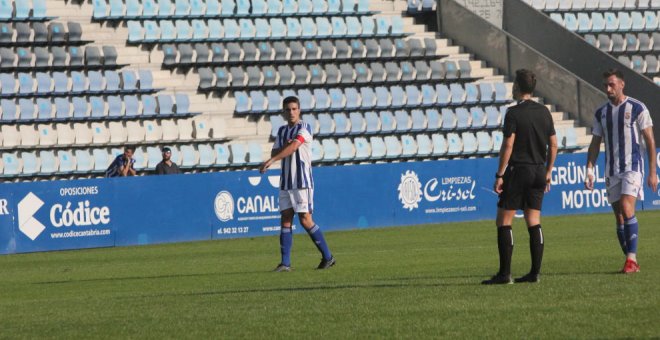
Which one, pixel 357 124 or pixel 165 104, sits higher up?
pixel 165 104

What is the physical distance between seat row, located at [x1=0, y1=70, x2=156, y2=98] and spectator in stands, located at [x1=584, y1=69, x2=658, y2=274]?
57.3 ft

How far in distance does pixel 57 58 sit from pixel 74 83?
915mm

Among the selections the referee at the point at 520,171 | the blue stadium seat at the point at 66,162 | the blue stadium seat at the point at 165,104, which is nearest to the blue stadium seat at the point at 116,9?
the blue stadium seat at the point at 165,104

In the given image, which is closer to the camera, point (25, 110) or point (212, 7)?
point (25, 110)

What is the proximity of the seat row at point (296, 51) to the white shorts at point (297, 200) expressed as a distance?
1587 centimetres

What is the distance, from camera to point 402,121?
3161cm

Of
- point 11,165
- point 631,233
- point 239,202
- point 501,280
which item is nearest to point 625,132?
point 631,233

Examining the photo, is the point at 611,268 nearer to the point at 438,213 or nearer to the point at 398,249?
the point at 398,249

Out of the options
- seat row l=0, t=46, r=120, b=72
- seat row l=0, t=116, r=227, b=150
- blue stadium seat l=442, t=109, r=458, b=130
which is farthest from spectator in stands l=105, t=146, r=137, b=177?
blue stadium seat l=442, t=109, r=458, b=130

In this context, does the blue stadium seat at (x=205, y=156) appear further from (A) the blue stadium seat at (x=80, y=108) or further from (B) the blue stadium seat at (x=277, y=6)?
(B) the blue stadium seat at (x=277, y=6)

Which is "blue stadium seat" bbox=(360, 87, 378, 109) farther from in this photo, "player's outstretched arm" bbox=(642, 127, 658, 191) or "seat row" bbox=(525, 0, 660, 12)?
"player's outstretched arm" bbox=(642, 127, 658, 191)

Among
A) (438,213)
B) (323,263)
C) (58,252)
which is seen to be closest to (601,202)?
(438,213)

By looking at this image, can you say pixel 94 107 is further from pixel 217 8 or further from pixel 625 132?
pixel 625 132

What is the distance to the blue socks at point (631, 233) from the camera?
40.9 ft
